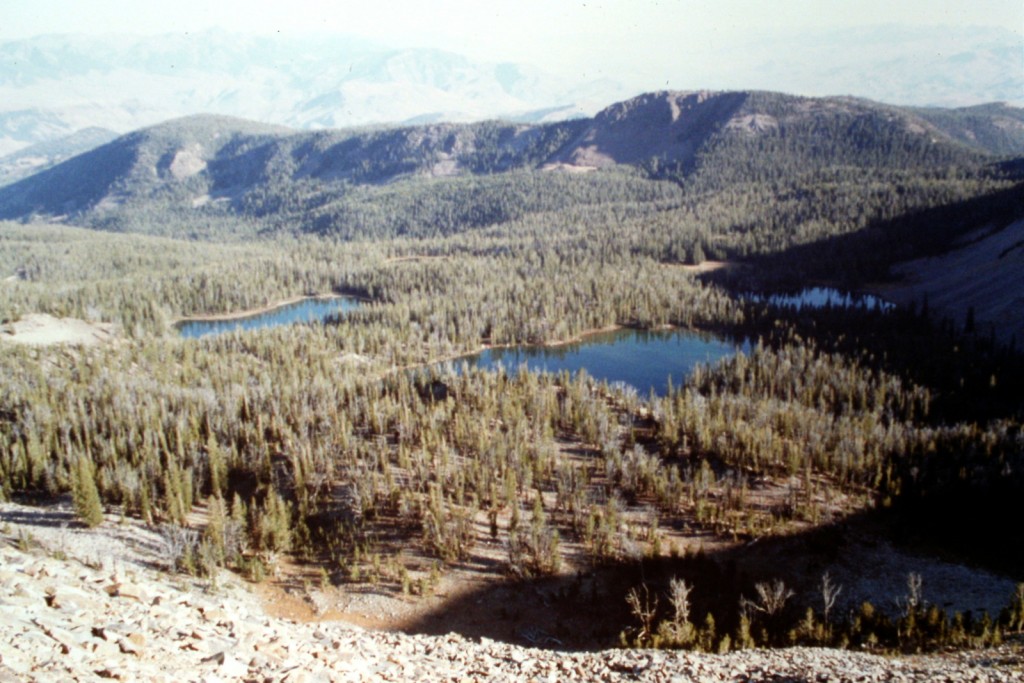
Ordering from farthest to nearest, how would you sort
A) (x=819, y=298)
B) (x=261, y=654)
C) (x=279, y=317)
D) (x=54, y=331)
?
(x=279, y=317)
(x=819, y=298)
(x=54, y=331)
(x=261, y=654)

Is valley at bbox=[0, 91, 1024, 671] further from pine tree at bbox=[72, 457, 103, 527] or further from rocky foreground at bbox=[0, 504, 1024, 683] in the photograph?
rocky foreground at bbox=[0, 504, 1024, 683]

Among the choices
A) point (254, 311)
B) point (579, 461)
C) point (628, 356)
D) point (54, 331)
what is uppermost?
point (54, 331)

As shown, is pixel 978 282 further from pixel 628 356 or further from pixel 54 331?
pixel 54 331

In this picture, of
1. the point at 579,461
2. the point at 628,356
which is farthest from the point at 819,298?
the point at 579,461

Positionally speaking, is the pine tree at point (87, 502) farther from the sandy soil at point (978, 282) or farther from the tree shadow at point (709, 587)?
the sandy soil at point (978, 282)

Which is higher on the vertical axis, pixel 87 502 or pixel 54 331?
pixel 54 331

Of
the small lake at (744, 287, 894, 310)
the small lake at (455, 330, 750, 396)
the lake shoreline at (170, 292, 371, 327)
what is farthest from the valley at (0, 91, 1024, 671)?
the lake shoreline at (170, 292, 371, 327)

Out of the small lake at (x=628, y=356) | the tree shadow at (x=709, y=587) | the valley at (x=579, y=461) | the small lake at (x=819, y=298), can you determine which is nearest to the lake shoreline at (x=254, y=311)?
the valley at (x=579, y=461)

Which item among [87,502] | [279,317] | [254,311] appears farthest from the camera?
[254,311]

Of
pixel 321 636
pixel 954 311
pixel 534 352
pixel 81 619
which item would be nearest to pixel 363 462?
pixel 321 636
